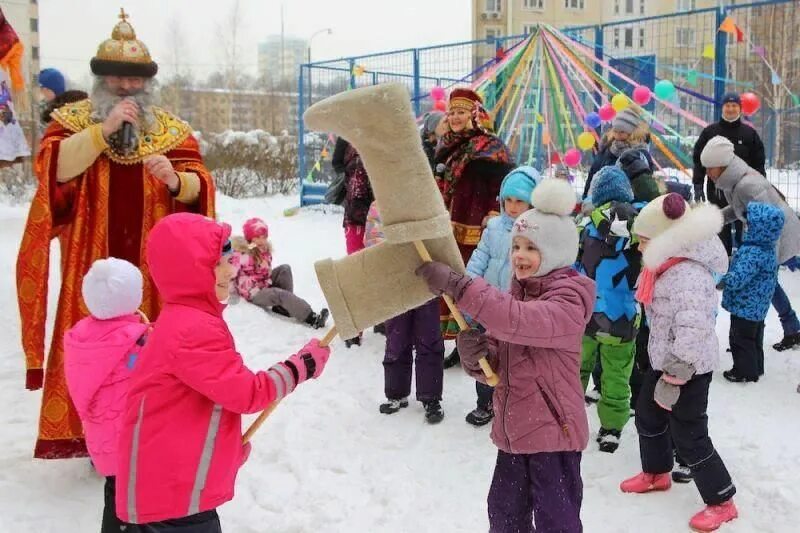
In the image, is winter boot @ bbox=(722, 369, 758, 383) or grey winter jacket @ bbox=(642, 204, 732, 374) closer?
grey winter jacket @ bbox=(642, 204, 732, 374)

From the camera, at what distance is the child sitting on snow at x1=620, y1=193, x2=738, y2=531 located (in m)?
2.96

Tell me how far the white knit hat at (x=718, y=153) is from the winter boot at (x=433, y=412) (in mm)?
2676

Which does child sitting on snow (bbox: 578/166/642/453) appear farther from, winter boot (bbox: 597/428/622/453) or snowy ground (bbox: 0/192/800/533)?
snowy ground (bbox: 0/192/800/533)

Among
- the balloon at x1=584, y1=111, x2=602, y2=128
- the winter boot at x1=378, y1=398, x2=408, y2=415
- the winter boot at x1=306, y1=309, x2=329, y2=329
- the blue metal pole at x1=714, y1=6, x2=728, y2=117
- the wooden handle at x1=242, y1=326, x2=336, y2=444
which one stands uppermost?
the blue metal pole at x1=714, y1=6, x2=728, y2=117

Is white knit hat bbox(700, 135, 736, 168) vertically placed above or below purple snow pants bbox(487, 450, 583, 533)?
above

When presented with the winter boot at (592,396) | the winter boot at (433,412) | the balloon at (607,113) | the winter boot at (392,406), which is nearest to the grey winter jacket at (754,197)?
the winter boot at (592,396)

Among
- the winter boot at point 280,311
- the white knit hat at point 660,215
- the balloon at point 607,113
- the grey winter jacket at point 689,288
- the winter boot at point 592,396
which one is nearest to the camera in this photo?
the grey winter jacket at point 689,288

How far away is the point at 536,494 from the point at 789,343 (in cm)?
360

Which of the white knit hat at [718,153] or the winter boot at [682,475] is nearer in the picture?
the winter boot at [682,475]

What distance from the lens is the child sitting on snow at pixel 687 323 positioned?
2.96 m

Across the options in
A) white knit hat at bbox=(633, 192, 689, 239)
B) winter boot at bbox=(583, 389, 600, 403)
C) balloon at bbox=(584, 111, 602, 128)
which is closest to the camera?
white knit hat at bbox=(633, 192, 689, 239)

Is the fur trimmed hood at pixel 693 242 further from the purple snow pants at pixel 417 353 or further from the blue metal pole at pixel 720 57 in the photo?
the blue metal pole at pixel 720 57

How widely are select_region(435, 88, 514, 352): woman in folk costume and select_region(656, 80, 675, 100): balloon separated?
10.4 feet

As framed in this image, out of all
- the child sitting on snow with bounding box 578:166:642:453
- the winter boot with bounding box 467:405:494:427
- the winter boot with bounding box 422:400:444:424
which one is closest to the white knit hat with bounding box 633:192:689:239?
the child sitting on snow with bounding box 578:166:642:453
